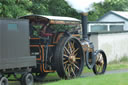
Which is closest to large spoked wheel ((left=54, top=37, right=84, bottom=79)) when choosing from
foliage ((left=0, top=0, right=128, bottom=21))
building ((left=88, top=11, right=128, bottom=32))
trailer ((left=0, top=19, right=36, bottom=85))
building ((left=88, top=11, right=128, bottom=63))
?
trailer ((left=0, top=19, right=36, bottom=85))

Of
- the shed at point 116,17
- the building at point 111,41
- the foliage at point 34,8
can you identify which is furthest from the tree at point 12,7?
the shed at point 116,17

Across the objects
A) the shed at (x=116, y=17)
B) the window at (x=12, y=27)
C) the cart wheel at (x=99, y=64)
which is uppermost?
the shed at (x=116, y=17)

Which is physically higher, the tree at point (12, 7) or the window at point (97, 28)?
the tree at point (12, 7)

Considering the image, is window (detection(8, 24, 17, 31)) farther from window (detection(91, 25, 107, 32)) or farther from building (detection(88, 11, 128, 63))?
window (detection(91, 25, 107, 32))

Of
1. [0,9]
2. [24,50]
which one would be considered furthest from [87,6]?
[24,50]

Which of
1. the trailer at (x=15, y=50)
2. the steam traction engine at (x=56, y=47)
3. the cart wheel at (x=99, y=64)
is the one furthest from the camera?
the cart wheel at (x=99, y=64)

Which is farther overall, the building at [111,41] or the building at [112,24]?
the building at [112,24]

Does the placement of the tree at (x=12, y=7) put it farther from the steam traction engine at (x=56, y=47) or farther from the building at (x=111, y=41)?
the building at (x=111, y=41)

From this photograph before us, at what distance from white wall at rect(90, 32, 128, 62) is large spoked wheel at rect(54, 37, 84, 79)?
695 cm

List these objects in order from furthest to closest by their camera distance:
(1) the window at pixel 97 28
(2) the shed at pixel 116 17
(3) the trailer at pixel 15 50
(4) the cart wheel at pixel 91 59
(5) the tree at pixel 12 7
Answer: (2) the shed at pixel 116 17
(1) the window at pixel 97 28
(4) the cart wheel at pixel 91 59
(5) the tree at pixel 12 7
(3) the trailer at pixel 15 50

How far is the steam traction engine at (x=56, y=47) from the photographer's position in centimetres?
1434

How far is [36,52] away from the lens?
14.4m

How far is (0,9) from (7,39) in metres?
4.00

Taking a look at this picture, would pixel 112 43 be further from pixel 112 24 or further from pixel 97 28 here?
pixel 112 24
